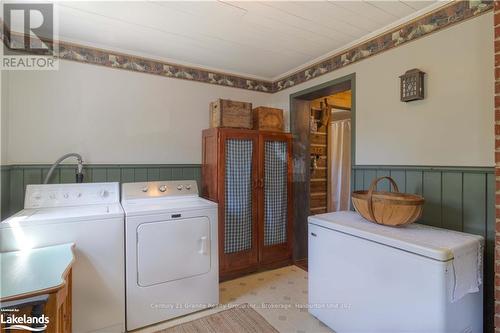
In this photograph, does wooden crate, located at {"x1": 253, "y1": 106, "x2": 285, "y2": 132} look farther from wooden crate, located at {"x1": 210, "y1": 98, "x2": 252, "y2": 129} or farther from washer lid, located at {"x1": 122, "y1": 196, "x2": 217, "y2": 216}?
washer lid, located at {"x1": 122, "y1": 196, "x2": 217, "y2": 216}

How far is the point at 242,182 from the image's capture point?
2764 mm

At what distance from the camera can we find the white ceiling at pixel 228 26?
1.83 m

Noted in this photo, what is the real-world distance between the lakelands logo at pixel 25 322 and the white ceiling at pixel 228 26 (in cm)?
194

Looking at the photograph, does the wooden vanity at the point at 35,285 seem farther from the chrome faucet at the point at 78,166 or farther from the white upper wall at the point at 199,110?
the white upper wall at the point at 199,110

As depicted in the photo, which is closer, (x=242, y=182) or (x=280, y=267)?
(x=242, y=182)

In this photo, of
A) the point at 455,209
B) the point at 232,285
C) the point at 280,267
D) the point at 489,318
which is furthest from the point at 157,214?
the point at 489,318

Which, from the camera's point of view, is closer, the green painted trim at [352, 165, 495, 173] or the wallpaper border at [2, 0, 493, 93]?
the green painted trim at [352, 165, 495, 173]

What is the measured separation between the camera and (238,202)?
274cm

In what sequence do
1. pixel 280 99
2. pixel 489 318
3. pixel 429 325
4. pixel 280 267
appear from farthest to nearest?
1. pixel 280 99
2. pixel 280 267
3. pixel 489 318
4. pixel 429 325

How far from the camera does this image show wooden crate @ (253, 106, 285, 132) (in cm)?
292

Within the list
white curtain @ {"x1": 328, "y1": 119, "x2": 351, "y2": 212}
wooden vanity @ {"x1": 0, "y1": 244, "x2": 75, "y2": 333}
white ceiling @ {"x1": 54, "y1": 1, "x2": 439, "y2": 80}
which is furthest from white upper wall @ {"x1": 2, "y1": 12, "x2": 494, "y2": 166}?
white curtain @ {"x1": 328, "y1": 119, "x2": 351, "y2": 212}

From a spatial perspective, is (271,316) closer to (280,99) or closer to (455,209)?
(455,209)

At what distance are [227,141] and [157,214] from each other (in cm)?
105

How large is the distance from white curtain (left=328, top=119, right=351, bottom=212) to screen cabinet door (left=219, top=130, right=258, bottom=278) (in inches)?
61.5
